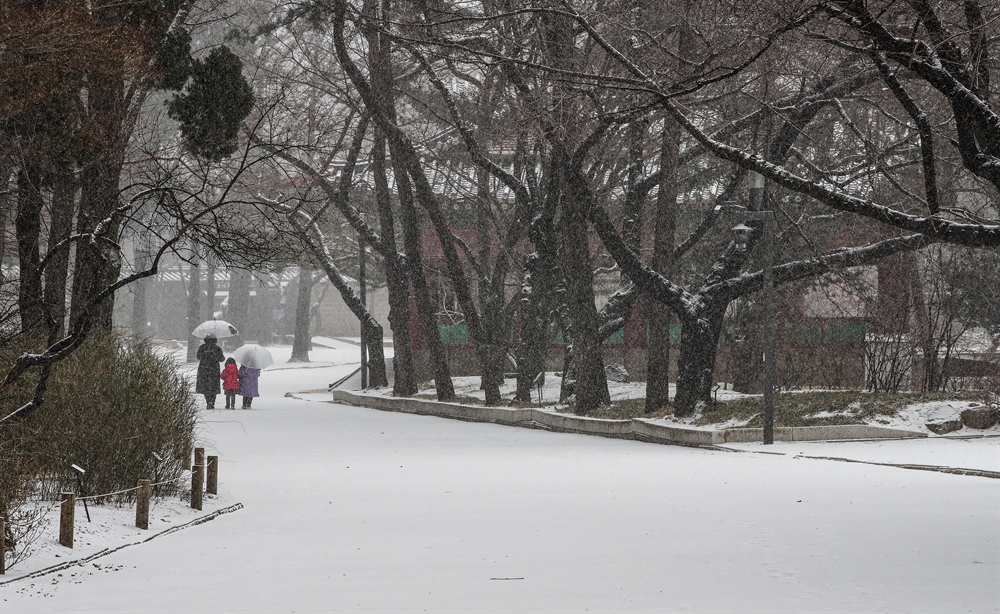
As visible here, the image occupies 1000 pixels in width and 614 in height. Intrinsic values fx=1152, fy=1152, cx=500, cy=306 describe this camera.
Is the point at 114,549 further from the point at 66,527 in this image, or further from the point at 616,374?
the point at 616,374

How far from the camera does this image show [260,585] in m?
7.91

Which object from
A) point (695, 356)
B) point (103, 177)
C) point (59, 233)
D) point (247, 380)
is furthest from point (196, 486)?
point (247, 380)

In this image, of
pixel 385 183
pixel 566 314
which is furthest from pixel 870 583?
pixel 385 183

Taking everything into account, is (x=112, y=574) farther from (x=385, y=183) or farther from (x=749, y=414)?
(x=385, y=183)

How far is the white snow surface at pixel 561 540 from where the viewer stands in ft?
24.5

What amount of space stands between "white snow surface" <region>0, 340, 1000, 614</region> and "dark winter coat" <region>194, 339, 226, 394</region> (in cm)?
1219

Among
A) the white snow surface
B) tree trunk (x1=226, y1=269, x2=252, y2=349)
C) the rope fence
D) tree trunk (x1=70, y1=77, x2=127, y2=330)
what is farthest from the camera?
tree trunk (x1=226, y1=269, x2=252, y2=349)

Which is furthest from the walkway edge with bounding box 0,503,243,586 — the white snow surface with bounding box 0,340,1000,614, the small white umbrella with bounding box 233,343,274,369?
the small white umbrella with bounding box 233,343,274,369

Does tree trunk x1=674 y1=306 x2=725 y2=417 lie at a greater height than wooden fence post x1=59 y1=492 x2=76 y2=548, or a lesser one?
greater

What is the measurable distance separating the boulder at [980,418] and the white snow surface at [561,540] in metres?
1.71

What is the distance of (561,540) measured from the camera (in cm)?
953

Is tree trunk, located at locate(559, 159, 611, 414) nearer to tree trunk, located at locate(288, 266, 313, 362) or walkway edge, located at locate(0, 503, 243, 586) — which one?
walkway edge, located at locate(0, 503, 243, 586)

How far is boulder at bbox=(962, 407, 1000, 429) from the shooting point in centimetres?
1862

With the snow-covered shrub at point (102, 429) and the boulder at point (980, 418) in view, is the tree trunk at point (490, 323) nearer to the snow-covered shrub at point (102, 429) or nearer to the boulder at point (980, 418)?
the boulder at point (980, 418)
